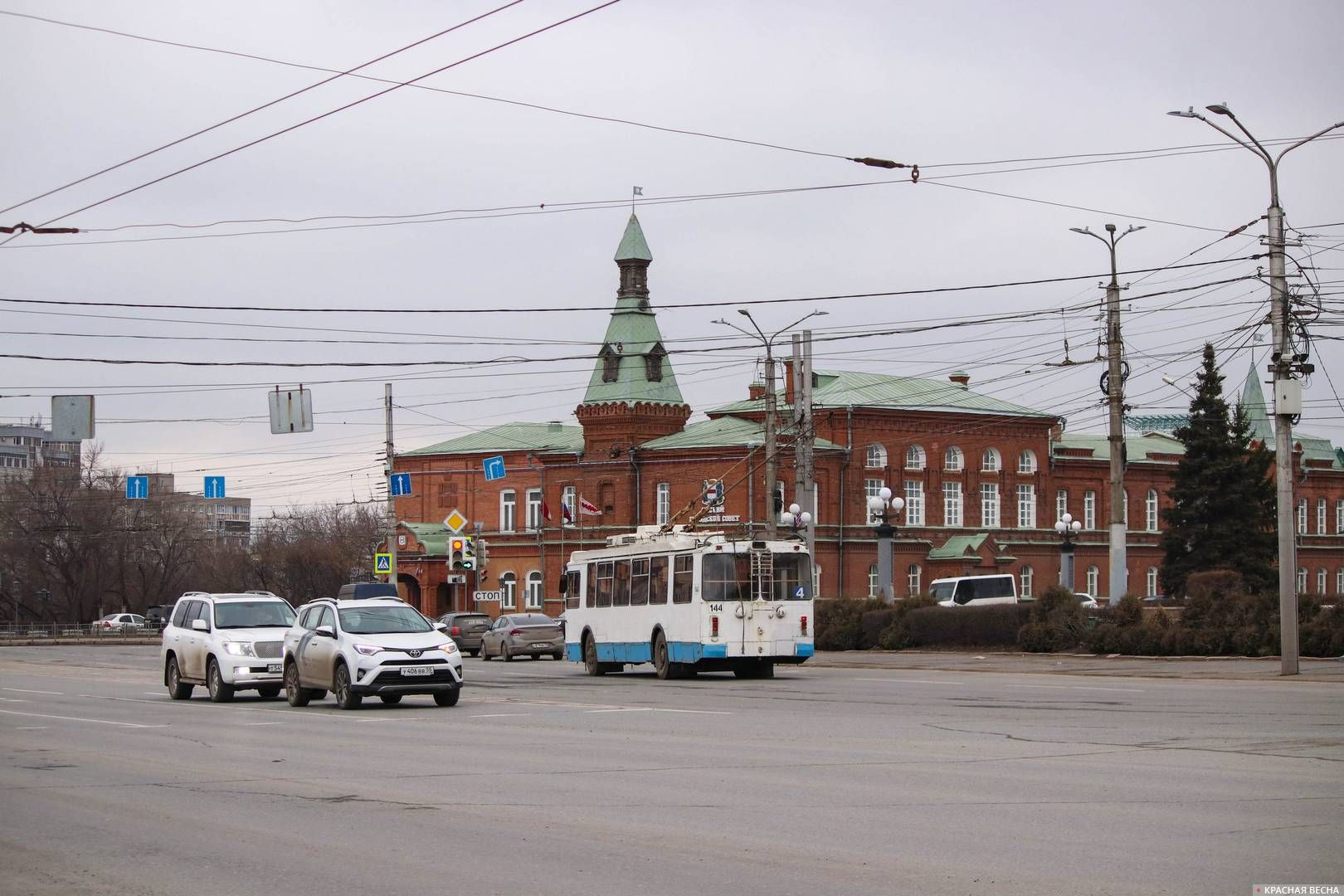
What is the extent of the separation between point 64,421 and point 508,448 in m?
57.9

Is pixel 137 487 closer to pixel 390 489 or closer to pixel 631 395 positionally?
pixel 390 489

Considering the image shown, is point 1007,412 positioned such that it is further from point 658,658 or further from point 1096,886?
point 1096,886

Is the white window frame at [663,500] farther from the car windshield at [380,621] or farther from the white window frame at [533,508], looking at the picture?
the car windshield at [380,621]

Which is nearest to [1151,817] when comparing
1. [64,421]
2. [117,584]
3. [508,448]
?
[64,421]

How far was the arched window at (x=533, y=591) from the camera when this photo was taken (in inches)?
3452

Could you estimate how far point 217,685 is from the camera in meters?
26.8

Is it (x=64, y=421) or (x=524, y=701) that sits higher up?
(x=64, y=421)

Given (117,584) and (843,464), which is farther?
(117,584)

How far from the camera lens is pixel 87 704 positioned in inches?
1064

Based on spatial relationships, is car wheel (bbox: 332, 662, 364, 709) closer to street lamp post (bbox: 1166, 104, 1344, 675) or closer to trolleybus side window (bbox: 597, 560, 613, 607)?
trolleybus side window (bbox: 597, 560, 613, 607)

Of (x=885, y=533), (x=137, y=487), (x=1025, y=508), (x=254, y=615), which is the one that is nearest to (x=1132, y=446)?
(x=1025, y=508)

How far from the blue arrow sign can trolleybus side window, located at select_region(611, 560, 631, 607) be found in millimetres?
29099

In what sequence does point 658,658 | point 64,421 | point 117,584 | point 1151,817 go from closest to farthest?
point 1151,817 < point 658,658 < point 64,421 < point 117,584

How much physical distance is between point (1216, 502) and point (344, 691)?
6286 centimetres
